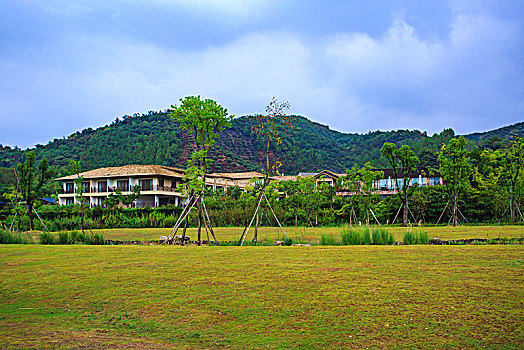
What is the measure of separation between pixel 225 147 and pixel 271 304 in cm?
9072

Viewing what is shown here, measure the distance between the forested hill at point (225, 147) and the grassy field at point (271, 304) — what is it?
63060mm

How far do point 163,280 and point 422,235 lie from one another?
9230 millimetres

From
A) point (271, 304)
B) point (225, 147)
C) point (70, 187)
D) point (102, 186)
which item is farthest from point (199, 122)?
point (225, 147)

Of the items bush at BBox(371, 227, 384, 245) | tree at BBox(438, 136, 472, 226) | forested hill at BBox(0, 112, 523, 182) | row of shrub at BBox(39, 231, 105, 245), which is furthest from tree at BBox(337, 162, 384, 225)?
forested hill at BBox(0, 112, 523, 182)

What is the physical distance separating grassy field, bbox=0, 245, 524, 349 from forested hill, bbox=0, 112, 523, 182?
63060 mm

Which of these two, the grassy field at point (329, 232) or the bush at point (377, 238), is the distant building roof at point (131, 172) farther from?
the bush at point (377, 238)

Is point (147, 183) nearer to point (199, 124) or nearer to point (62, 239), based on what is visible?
point (62, 239)

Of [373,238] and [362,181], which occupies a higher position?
[362,181]

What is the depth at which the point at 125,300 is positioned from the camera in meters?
6.29

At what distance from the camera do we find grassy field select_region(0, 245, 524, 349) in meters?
4.54

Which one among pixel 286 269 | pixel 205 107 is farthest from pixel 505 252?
pixel 205 107

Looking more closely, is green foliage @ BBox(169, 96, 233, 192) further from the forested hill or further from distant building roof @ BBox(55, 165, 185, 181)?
the forested hill

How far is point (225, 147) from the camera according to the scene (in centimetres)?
9588

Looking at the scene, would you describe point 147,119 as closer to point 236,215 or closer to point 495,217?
point 236,215
